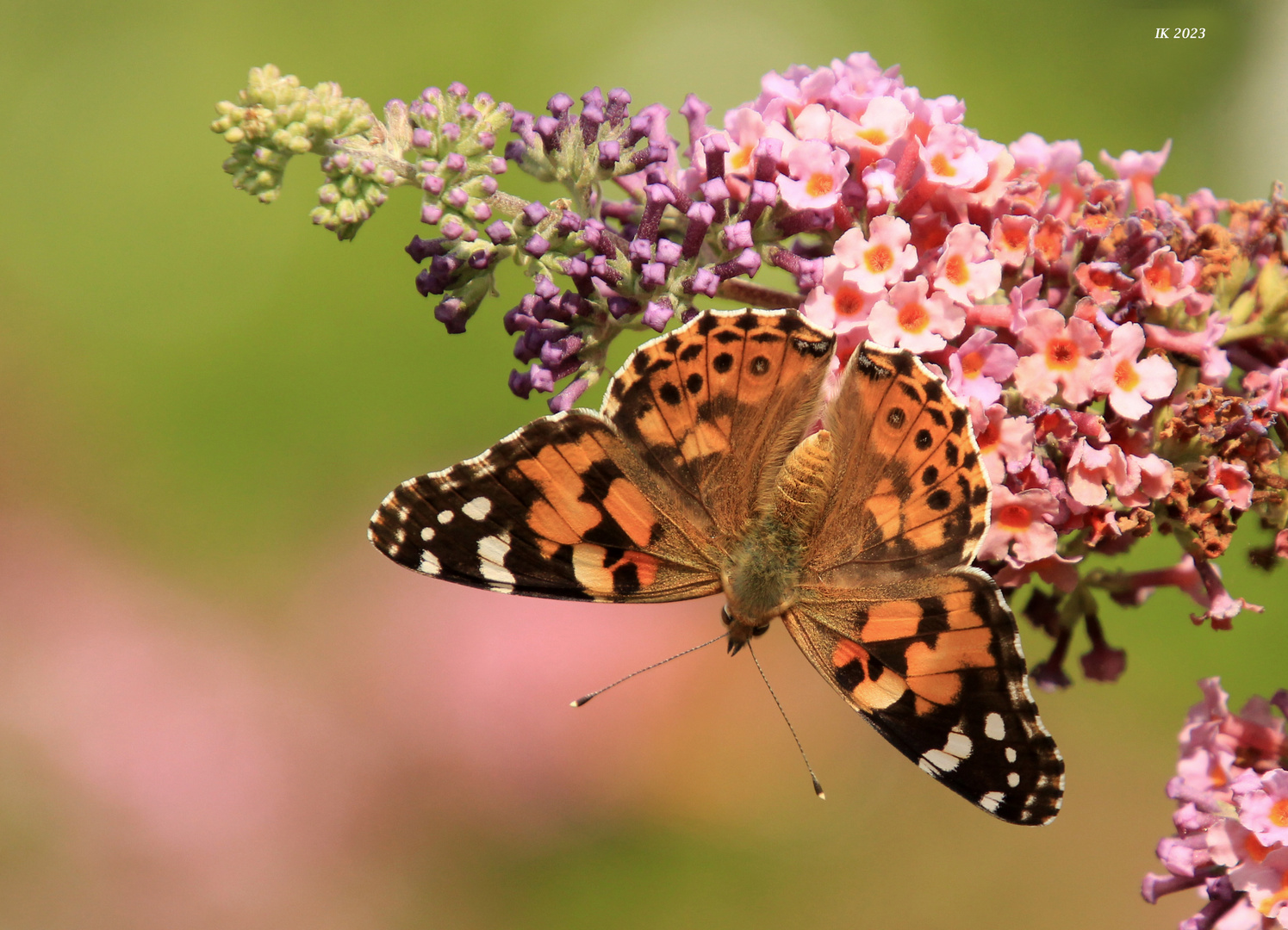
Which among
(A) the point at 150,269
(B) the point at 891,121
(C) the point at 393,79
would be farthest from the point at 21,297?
(B) the point at 891,121

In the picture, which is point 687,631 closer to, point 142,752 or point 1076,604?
point 142,752

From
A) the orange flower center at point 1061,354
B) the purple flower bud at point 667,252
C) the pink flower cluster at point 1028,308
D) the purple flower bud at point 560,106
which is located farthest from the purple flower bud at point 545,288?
the orange flower center at point 1061,354

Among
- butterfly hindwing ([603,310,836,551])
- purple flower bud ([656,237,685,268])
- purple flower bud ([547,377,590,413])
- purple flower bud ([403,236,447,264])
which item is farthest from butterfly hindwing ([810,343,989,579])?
purple flower bud ([403,236,447,264])

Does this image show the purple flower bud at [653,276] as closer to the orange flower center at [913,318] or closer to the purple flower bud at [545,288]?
the purple flower bud at [545,288]

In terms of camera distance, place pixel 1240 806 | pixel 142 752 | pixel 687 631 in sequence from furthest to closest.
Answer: pixel 687 631
pixel 142 752
pixel 1240 806

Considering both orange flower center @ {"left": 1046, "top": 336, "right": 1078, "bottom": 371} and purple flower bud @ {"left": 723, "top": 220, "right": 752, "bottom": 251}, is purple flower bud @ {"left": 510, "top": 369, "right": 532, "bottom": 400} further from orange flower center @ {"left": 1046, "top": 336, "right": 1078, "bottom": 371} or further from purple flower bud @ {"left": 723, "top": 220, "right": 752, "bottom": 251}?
orange flower center @ {"left": 1046, "top": 336, "right": 1078, "bottom": 371}
